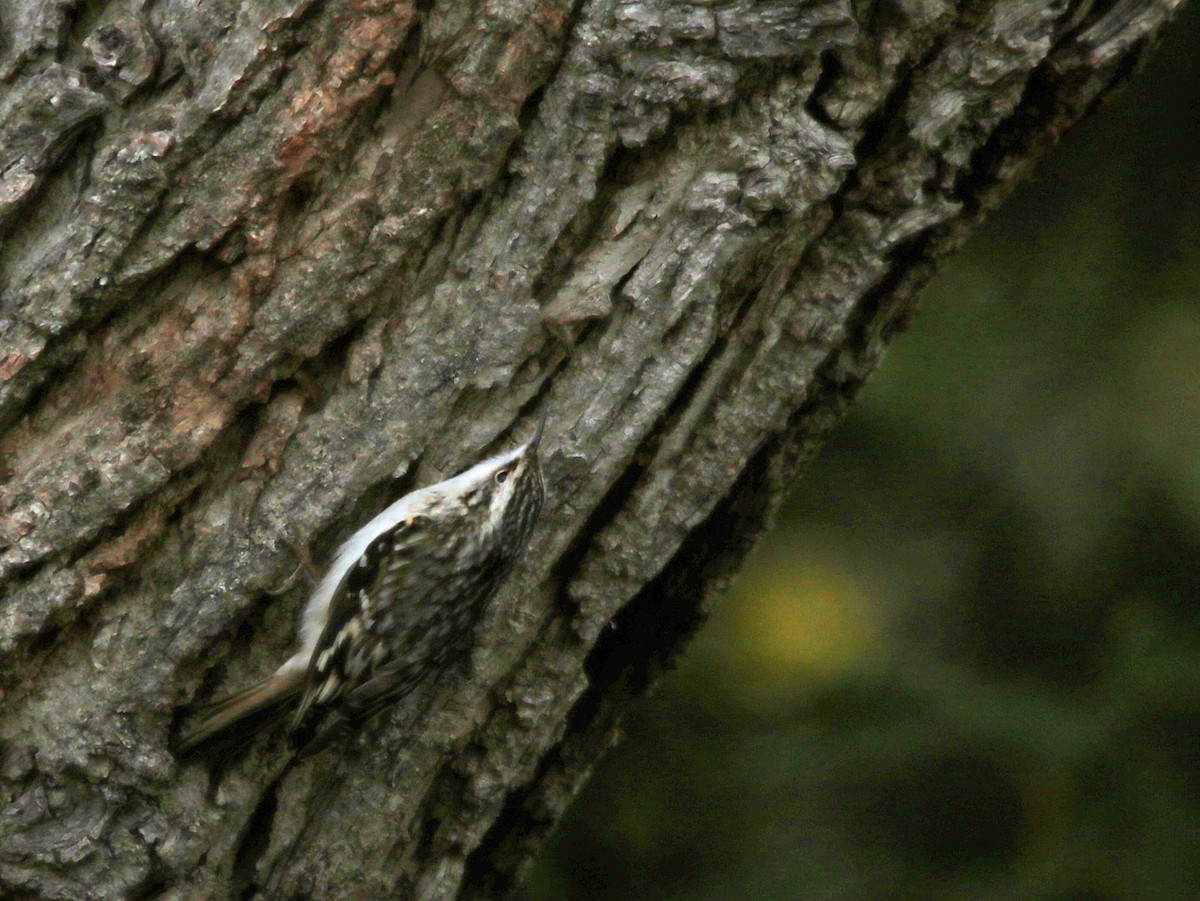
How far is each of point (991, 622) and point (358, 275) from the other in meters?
1.78


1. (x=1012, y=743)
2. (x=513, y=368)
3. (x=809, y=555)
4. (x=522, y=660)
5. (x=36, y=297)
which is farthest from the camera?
(x=809, y=555)

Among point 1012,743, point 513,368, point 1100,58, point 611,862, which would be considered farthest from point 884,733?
point 1100,58

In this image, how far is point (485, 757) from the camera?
220 centimetres

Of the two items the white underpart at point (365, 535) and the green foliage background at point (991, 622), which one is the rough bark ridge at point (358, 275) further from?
the green foliage background at point (991, 622)

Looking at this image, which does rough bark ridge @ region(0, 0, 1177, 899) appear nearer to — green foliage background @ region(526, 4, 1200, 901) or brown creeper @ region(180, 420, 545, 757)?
brown creeper @ region(180, 420, 545, 757)

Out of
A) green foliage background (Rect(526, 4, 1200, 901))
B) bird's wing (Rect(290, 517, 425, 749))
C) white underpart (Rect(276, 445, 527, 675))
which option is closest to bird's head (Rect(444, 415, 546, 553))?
white underpart (Rect(276, 445, 527, 675))

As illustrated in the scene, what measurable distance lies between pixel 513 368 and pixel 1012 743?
1.51 m

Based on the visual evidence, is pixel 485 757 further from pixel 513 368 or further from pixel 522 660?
pixel 513 368

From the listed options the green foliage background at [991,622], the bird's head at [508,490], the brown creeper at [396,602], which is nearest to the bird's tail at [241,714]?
the brown creeper at [396,602]

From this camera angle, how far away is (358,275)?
1954 mm

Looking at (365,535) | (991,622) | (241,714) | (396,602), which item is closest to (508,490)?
(365,535)

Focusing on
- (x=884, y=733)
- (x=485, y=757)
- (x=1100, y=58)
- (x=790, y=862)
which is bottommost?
(x=790, y=862)

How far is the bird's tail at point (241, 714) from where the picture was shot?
6.55 ft

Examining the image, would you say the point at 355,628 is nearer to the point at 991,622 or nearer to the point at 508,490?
the point at 508,490
